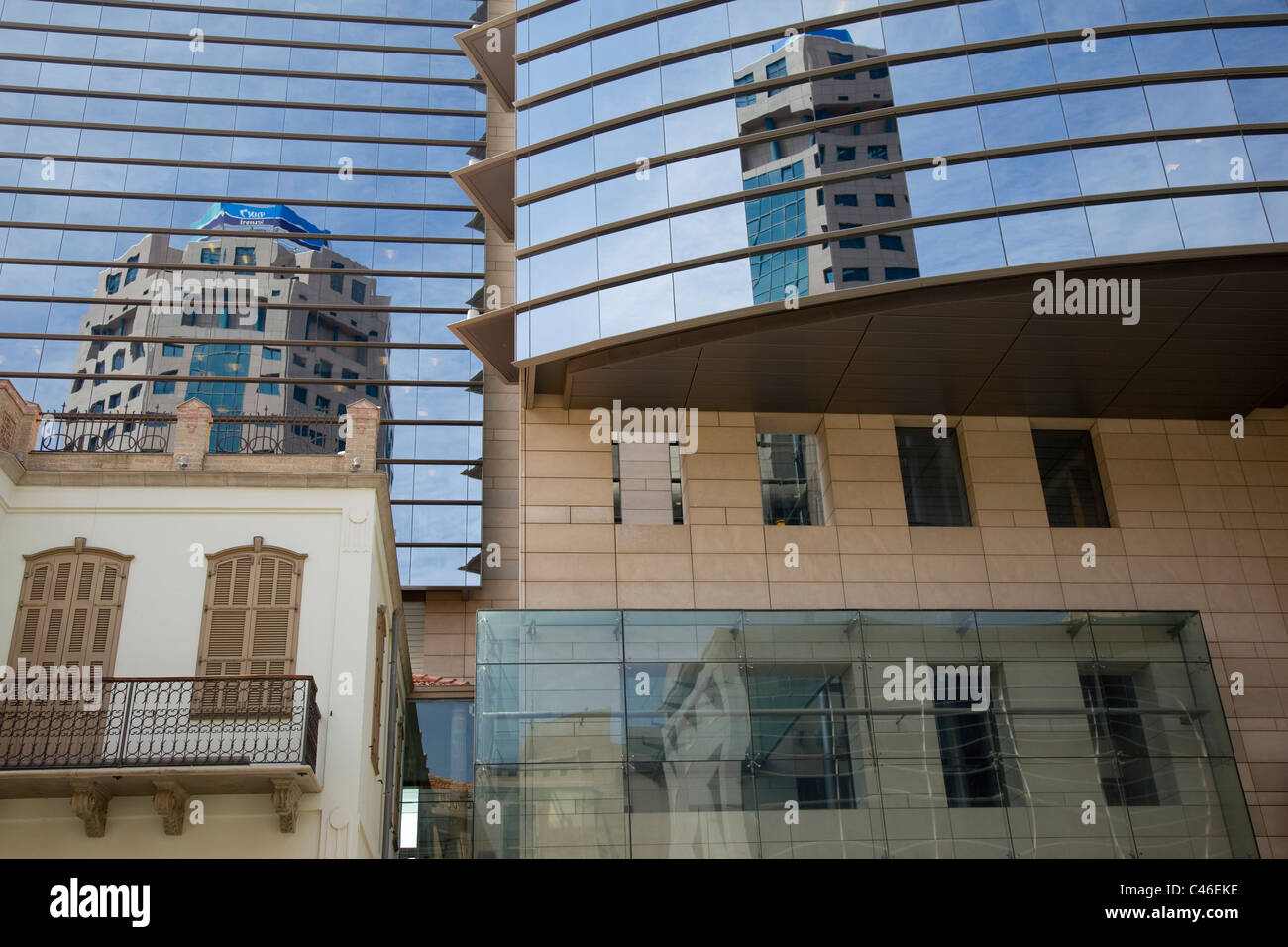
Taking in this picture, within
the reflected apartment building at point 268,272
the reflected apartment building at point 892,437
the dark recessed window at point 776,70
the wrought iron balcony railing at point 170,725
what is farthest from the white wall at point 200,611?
the dark recessed window at point 776,70

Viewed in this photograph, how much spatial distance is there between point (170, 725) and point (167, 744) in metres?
0.27

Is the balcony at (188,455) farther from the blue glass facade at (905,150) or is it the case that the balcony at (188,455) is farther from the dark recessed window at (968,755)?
the dark recessed window at (968,755)

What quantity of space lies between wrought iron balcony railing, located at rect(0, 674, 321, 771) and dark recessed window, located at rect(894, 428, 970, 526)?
46.9 ft

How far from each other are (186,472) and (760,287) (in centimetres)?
1146

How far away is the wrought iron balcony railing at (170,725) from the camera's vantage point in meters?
16.1

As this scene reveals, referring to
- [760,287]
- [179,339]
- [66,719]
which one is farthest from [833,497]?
[179,339]

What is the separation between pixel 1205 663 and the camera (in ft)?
73.2

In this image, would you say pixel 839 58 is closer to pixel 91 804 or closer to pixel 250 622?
pixel 250 622

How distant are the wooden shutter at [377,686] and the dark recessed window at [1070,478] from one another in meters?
14.9

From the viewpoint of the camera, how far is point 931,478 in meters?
26.0

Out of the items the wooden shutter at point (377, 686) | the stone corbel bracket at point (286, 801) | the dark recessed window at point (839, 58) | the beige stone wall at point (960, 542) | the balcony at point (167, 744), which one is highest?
the dark recessed window at point (839, 58)

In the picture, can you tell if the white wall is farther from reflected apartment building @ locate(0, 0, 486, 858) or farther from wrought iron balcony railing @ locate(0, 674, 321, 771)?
wrought iron balcony railing @ locate(0, 674, 321, 771)

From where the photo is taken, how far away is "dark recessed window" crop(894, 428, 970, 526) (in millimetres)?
25531

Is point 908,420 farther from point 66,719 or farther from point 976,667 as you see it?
point 66,719
